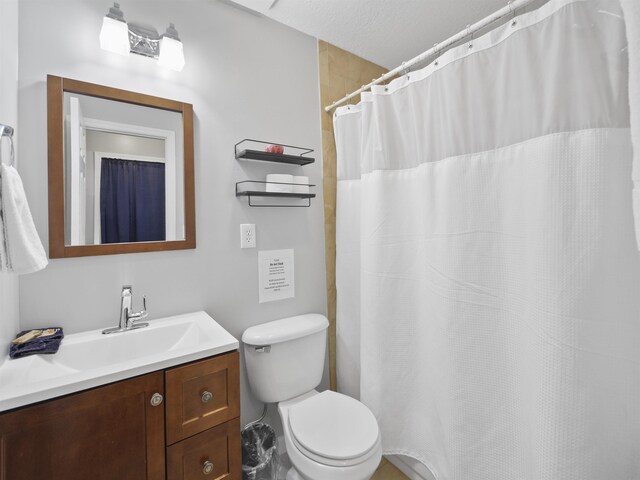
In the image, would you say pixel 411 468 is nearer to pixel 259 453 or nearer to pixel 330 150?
pixel 259 453

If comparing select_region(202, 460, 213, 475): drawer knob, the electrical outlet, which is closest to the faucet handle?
the electrical outlet

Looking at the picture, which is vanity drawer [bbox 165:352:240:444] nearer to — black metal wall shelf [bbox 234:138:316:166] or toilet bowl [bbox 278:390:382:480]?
toilet bowl [bbox 278:390:382:480]

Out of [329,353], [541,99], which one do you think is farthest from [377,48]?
Result: [329,353]

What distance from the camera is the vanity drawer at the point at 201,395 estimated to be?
97 centimetres

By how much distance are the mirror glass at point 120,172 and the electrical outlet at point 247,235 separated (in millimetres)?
286

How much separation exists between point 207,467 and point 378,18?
7.25ft

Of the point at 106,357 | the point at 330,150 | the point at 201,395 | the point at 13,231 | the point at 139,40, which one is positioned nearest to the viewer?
the point at 13,231

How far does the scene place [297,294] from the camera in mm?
1766

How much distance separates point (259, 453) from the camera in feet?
4.81

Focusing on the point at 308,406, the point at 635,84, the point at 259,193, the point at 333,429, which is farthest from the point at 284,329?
the point at 635,84

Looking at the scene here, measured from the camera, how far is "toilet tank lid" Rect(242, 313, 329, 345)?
1448mm

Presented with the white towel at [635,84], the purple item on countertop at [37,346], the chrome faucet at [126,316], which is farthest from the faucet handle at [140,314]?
the white towel at [635,84]

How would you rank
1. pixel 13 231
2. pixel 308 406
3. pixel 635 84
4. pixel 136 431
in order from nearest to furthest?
pixel 635 84 → pixel 13 231 → pixel 136 431 → pixel 308 406

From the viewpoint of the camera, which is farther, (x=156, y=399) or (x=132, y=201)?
(x=132, y=201)
